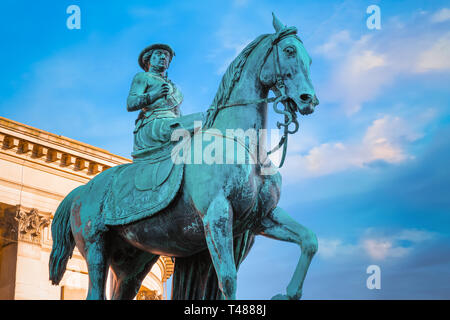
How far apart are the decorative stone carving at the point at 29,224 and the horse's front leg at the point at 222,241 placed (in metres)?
20.2

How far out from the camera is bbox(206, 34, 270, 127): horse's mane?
641 centimetres

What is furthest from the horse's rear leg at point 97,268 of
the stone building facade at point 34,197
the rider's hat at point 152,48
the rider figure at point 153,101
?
the stone building facade at point 34,197

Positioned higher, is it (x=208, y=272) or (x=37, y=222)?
(x=37, y=222)

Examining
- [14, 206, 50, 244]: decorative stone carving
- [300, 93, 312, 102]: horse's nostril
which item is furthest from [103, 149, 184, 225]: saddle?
[14, 206, 50, 244]: decorative stone carving

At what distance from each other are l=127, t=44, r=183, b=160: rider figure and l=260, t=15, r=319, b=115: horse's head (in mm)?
1119

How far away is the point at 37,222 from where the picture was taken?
82.3ft

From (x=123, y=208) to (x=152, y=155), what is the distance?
0.62 metres

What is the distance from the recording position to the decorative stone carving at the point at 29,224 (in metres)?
24.7

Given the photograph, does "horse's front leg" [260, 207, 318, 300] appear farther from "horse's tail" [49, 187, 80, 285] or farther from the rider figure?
"horse's tail" [49, 187, 80, 285]

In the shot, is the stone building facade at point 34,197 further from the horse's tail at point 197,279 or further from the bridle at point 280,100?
the bridle at point 280,100
